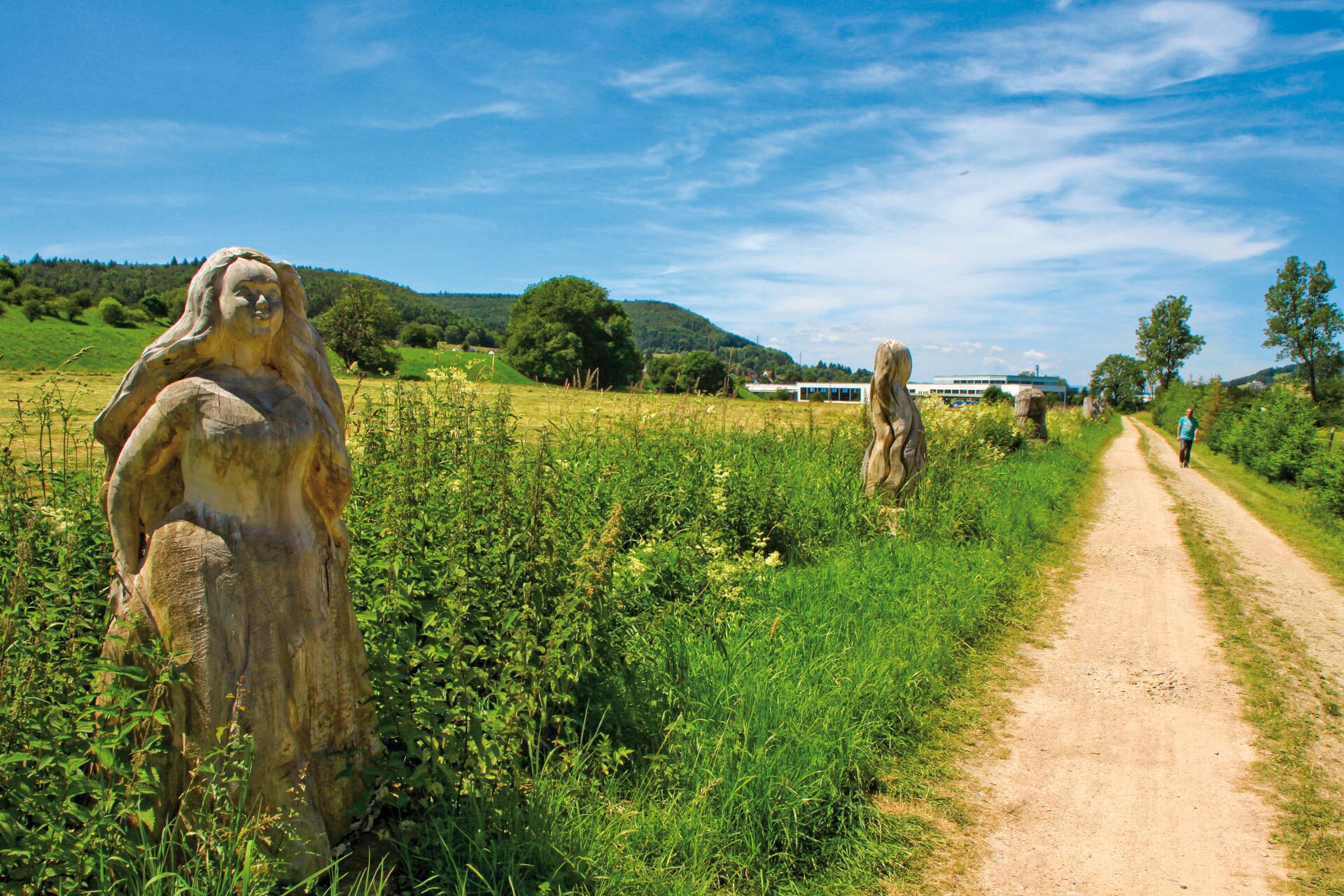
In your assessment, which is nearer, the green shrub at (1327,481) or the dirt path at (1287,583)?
the dirt path at (1287,583)

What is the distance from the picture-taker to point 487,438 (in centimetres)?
478

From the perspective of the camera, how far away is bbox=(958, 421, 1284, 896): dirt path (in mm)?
3436

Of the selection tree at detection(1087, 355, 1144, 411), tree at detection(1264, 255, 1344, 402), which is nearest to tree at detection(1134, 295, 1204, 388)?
tree at detection(1087, 355, 1144, 411)

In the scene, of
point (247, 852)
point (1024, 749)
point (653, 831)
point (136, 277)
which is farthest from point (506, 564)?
point (136, 277)

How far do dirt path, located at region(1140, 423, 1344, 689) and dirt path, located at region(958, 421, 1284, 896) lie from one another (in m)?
0.78

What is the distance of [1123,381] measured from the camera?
249 feet

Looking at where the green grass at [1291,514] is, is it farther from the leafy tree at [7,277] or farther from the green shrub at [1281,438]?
the leafy tree at [7,277]

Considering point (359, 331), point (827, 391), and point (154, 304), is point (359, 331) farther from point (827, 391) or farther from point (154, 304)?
point (827, 391)

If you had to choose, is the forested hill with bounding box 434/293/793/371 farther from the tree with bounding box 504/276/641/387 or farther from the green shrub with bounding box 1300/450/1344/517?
the green shrub with bounding box 1300/450/1344/517

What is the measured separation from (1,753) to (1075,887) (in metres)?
4.05

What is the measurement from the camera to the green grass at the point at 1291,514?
10.0 m

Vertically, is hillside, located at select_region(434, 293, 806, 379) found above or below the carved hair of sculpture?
above

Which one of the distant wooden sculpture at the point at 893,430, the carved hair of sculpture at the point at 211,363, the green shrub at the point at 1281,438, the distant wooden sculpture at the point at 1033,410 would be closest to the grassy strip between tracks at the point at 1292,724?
the distant wooden sculpture at the point at 893,430

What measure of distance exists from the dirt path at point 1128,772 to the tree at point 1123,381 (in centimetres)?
7492
